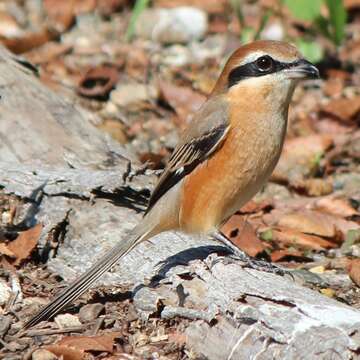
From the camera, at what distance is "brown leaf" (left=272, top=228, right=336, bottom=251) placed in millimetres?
7125

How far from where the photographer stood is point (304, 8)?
9125mm

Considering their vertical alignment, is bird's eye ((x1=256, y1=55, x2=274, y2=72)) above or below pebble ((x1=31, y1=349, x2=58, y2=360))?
above

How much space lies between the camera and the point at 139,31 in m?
10.9

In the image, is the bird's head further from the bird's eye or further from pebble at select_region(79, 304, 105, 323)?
pebble at select_region(79, 304, 105, 323)

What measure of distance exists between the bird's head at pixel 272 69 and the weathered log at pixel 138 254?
1003 millimetres

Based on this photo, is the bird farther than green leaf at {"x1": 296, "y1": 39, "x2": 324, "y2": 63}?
No

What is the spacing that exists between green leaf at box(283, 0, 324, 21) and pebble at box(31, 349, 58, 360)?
16.1 feet

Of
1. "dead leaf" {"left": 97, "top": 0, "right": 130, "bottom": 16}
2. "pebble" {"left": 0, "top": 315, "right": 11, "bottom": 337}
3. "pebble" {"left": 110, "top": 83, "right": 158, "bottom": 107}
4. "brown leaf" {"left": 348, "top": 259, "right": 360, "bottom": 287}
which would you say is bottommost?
"pebble" {"left": 0, "top": 315, "right": 11, "bottom": 337}

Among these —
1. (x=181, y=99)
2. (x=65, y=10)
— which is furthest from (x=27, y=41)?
(x=181, y=99)

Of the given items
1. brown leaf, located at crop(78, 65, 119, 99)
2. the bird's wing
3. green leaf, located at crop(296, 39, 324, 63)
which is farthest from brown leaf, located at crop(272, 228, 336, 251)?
green leaf, located at crop(296, 39, 324, 63)

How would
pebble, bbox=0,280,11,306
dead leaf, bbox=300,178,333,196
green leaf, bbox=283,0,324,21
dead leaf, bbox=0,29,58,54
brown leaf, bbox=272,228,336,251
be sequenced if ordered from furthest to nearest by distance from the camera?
dead leaf, bbox=0,29,58,54
green leaf, bbox=283,0,324,21
dead leaf, bbox=300,178,333,196
brown leaf, bbox=272,228,336,251
pebble, bbox=0,280,11,306

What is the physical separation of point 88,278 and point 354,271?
5.94 feet

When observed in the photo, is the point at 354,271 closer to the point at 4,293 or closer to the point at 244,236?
the point at 244,236

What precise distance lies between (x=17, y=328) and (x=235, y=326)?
4.19 feet
